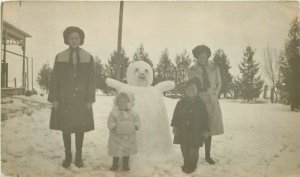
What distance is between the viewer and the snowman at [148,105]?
3.38 metres

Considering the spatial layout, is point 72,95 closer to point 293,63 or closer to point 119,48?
point 119,48

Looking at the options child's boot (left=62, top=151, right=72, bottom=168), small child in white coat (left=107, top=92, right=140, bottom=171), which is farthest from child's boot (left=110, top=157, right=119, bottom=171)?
child's boot (left=62, top=151, right=72, bottom=168)

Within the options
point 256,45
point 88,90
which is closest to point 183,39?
point 256,45

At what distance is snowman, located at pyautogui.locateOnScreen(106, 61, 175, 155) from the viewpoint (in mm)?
3381

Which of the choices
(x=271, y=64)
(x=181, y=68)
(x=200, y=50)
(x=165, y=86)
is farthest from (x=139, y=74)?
(x=271, y=64)

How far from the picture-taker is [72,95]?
11.1 ft

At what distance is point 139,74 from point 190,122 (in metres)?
0.49

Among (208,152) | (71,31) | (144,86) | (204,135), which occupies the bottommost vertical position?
(208,152)

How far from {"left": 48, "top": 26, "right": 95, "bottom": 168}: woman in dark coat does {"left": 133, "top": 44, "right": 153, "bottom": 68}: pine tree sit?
32 centimetres

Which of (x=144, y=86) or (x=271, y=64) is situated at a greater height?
(x=271, y=64)

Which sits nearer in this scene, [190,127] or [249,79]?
[190,127]

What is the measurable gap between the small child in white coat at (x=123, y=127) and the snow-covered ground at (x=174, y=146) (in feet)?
0.17

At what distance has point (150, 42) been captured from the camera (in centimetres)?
347

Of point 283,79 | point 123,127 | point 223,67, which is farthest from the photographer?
point 283,79
